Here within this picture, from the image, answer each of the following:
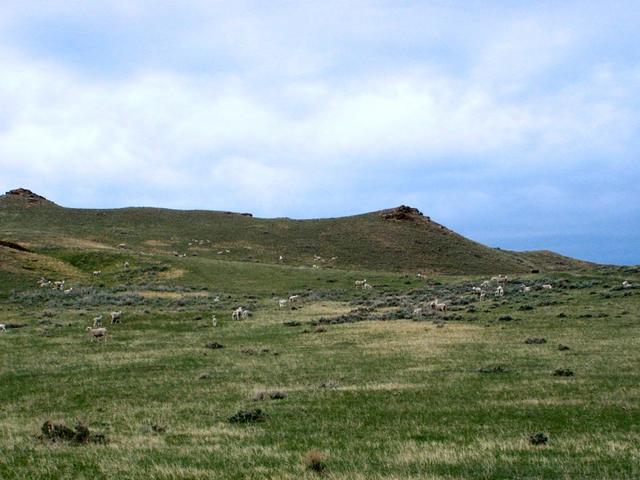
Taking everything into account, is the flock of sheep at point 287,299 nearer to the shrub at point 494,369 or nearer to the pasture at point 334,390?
the pasture at point 334,390

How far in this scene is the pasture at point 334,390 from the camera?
1112 centimetres

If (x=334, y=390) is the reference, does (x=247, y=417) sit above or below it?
below

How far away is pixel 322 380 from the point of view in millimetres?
21688

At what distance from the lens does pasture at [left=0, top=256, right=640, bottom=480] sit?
36.5ft

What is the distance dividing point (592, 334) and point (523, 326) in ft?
15.9

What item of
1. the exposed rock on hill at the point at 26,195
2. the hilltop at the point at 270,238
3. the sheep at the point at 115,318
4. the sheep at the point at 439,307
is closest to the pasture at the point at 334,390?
the sheep at the point at 439,307

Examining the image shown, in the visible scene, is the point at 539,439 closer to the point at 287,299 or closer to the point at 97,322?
the point at 97,322

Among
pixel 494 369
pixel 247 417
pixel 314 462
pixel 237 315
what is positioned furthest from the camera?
pixel 237 315

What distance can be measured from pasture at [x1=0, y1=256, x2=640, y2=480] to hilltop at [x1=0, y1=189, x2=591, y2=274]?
155 ft

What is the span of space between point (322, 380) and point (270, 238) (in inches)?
3487

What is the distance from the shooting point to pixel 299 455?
1153cm

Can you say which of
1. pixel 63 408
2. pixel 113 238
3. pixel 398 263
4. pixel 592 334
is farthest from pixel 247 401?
pixel 113 238

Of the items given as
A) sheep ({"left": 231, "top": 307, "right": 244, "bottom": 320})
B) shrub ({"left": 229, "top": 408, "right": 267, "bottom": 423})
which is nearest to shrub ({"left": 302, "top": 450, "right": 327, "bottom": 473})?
shrub ({"left": 229, "top": 408, "right": 267, "bottom": 423})

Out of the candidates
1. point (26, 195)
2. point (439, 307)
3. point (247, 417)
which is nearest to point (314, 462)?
point (247, 417)
